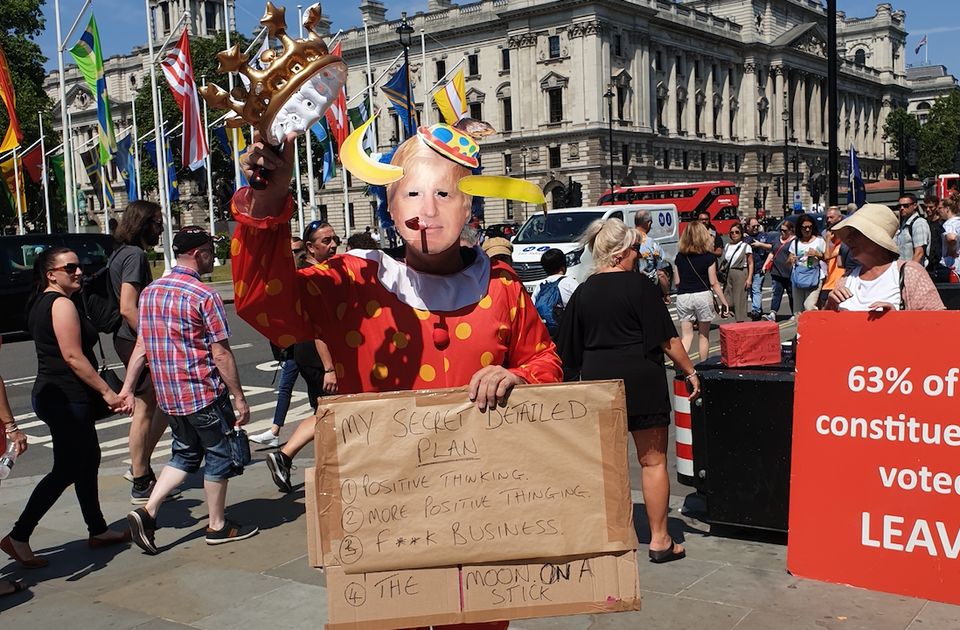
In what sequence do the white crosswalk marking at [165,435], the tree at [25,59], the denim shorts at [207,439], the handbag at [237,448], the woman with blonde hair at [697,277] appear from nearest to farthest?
the denim shorts at [207,439], the handbag at [237,448], the white crosswalk marking at [165,435], the woman with blonde hair at [697,277], the tree at [25,59]

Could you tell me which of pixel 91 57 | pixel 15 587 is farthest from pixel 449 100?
pixel 15 587

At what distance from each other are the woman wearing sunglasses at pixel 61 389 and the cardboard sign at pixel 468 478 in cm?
318

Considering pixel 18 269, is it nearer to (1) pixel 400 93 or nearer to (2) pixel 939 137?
(1) pixel 400 93

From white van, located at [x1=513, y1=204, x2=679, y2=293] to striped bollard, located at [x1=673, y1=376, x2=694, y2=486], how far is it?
12939 millimetres

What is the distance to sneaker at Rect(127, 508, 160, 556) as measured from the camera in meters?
5.23

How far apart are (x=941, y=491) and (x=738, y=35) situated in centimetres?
8954

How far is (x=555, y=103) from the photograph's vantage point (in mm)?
71000

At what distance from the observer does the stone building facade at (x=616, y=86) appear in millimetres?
69312

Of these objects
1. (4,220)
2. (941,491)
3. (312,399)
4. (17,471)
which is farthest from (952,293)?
(4,220)

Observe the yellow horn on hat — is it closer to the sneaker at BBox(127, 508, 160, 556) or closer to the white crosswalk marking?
the sneaker at BBox(127, 508, 160, 556)

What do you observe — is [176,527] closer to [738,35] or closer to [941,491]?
[941,491]

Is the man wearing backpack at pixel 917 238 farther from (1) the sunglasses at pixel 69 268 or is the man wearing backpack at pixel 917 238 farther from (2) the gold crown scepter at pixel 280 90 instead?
(2) the gold crown scepter at pixel 280 90

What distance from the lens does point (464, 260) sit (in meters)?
2.87

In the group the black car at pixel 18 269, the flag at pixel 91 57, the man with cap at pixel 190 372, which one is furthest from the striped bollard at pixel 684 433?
the flag at pixel 91 57
